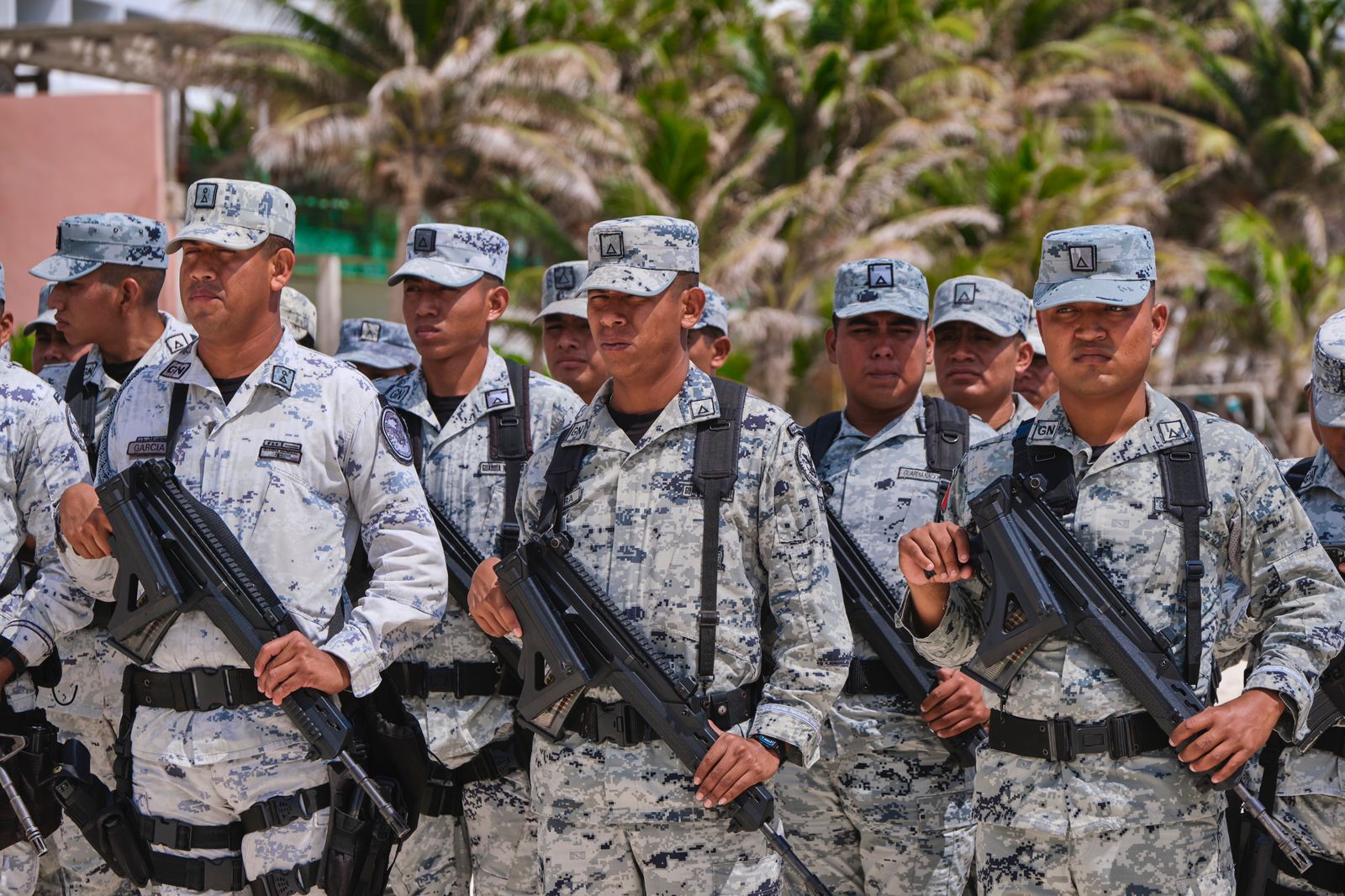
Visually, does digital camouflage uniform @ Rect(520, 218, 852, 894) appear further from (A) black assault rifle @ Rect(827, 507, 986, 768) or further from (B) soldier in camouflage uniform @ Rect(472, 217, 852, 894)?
(A) black assault rifle @ Rect(827, 507, 986, 768)

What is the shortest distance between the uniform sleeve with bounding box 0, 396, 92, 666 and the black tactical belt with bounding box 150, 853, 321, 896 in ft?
2.68

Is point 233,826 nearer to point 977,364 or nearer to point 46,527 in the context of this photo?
point 46,527

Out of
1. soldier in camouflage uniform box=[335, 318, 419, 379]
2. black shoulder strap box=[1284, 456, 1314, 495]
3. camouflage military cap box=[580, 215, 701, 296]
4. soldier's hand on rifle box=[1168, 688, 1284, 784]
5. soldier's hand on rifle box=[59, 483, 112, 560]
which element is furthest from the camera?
soldier in camouflage uniform box=[335, 318, 419, 379]

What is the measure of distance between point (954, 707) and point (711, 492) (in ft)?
4.45

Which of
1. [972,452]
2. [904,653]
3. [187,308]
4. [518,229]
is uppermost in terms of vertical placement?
[518,229]

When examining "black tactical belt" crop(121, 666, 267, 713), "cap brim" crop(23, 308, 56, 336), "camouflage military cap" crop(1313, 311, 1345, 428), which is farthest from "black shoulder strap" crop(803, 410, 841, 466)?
"cap brim" crop(23, 308, 56, 336)

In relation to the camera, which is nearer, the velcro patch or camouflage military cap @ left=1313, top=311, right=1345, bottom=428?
the velcro patch

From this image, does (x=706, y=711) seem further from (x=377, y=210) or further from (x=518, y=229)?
(x=377, y=210)

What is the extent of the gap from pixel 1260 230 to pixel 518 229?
1441 centimetres

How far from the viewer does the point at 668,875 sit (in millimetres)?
3445

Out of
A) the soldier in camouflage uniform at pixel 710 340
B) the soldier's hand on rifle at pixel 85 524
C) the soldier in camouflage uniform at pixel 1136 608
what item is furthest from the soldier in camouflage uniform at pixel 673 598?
the soldier in camouflage uniform at pixel 710 340

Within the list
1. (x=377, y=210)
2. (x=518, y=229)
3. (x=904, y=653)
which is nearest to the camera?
(x=904, y=653)

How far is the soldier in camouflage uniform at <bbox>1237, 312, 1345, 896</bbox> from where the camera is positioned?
388 centimetres

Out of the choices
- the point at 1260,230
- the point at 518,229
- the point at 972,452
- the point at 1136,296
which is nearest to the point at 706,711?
the point at 972,452
